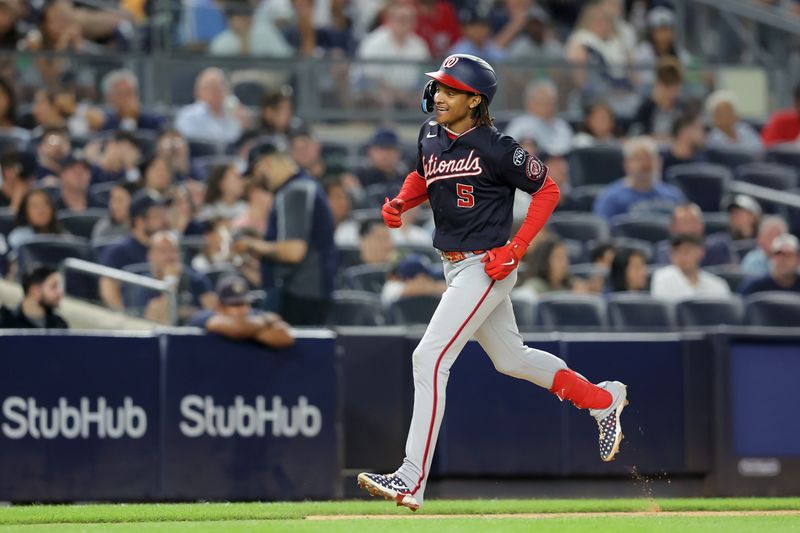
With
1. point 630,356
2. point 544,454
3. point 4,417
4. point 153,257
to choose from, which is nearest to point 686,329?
point 630,356

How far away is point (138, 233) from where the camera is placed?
11.1 m

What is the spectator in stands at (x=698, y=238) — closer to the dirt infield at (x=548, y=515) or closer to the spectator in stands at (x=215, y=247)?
the spectator in stands at (x=215, y=247)

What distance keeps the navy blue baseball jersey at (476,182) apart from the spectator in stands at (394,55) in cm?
791

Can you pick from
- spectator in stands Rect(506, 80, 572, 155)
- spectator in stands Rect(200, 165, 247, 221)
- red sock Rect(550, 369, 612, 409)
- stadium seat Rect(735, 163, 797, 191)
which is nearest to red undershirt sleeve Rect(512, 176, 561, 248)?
red sock Rect(550, 369, 612, 409)

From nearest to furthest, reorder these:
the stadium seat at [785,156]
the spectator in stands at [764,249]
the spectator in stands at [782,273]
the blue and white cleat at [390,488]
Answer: the blue and white cleat at [390,488]
the spectator in stands at [782,273]
the spectator in stands at [764,249]
the stadium seat at [785,156]

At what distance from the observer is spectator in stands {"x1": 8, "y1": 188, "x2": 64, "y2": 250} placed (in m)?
11.1

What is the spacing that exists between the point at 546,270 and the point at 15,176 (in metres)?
4.06

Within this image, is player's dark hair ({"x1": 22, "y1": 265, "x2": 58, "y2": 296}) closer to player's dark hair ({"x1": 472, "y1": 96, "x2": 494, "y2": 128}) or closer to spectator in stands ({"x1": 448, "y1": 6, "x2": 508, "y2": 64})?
player's dark hair ({"x1": 472, "y1": 96, "x2": 494, "y2": 128})

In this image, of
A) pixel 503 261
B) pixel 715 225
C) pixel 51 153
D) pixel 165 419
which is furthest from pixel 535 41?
pixel 503 261

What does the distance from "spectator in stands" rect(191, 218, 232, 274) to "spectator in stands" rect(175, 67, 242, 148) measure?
2258 mm

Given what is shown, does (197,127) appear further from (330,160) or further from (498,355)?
(498,355)

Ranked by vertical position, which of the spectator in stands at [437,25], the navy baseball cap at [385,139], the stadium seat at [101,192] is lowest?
the stadium seat at [101,192]

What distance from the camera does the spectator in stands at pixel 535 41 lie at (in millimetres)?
16219

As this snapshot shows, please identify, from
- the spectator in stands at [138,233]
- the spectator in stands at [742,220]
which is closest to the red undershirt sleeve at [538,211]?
the spectator in stands at [138,233]
